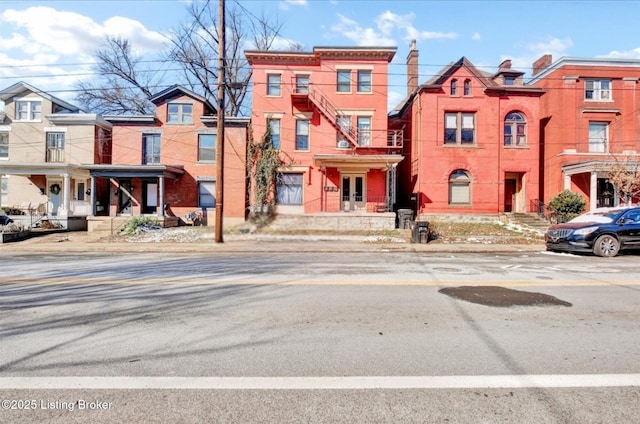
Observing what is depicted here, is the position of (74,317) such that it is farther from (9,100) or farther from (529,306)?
(9,100)

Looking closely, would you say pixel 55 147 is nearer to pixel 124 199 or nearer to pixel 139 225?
pixel 124 199

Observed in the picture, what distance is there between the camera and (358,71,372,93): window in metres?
25.6

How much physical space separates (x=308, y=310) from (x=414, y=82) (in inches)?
1059

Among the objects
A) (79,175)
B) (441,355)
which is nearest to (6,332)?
(441,355)

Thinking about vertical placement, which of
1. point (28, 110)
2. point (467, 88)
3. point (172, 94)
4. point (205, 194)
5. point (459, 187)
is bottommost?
point (205, 194)

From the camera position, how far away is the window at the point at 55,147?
26781mm

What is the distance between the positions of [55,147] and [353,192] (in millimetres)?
21032

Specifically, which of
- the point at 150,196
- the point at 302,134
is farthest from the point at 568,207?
the point at 150,196

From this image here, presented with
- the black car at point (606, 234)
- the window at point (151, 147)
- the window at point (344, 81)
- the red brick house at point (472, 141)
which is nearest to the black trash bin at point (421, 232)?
the black car at point (606, 234)

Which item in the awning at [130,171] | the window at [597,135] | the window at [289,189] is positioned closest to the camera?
the awning at [130,171]

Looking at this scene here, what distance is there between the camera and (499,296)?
655cm

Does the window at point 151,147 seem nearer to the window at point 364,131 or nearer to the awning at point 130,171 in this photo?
the awning at point 130,171

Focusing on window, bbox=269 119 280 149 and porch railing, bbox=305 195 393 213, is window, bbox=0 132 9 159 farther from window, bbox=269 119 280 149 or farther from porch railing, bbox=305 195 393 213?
porch railing, bbox=305 195 393 213

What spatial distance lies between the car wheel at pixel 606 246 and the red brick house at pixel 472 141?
12087 mm
